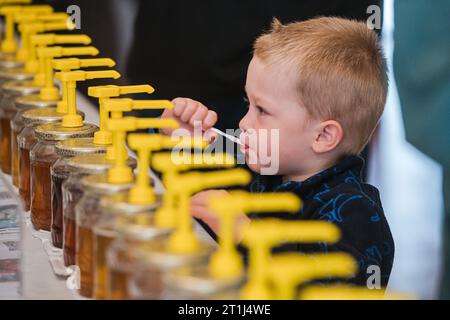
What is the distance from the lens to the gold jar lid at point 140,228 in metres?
0.89

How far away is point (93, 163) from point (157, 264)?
298mm

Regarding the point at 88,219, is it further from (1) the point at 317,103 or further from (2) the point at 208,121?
(2) the point at 208,121

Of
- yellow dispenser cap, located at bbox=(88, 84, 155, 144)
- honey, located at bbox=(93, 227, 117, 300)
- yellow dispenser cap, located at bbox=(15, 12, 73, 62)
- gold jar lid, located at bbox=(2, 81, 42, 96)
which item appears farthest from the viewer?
yellow dispenser cap, located at bbox=(15, 12, 73, 62)

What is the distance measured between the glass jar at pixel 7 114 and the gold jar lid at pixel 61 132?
1.06 ft

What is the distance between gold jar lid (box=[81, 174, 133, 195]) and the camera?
3.32 ft

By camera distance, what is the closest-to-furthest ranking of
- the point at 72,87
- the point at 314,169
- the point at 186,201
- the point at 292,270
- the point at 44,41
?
the point at 292,270 < the point at 186,201 < the point at 72,87 < the point at 314,169 < the point at 44,41

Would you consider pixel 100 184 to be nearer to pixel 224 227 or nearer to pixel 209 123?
pixel 224 227

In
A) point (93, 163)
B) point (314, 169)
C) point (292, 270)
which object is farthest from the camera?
point (314, 169)

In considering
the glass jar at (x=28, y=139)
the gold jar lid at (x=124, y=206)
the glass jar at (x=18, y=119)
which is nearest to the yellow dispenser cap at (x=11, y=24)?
the glass jar at (x=18, y=119)

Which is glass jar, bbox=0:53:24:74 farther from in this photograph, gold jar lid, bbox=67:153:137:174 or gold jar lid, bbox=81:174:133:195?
gold jar lid, bbox=81:174:133:195

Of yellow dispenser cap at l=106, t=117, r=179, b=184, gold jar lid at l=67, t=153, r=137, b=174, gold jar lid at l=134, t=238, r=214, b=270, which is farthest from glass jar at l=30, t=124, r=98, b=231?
gold jar lid at l=134, t=238, r=214, b=270

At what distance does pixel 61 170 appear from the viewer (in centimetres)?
121

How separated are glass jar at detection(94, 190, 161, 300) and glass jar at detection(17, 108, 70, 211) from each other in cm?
37

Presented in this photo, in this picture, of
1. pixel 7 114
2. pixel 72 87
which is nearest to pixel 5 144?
pixel 7 114
